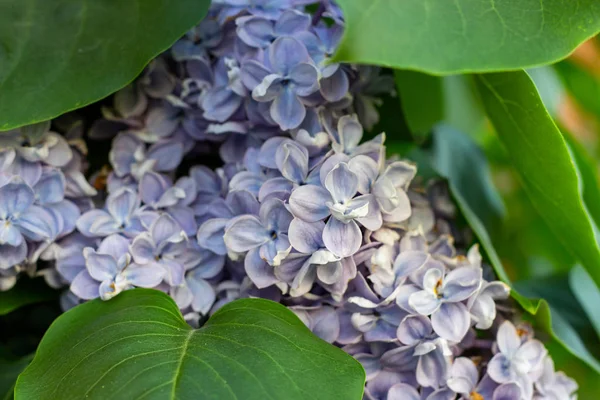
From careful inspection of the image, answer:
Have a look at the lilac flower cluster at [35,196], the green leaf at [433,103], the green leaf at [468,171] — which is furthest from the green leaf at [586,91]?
the lilac flower cluster at [35,196]

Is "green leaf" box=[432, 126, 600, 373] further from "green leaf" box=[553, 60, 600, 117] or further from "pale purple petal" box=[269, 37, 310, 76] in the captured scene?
"green leaf" box=[553, 60, 600, 117]

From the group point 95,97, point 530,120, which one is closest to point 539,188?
point 530,120

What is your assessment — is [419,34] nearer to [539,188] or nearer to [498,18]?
Result: [498,18]

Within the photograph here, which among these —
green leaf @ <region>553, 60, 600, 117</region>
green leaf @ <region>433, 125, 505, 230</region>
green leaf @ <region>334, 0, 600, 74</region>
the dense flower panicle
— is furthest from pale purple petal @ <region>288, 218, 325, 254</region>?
green leaf @ <region>553, 60, 600, 117</region>

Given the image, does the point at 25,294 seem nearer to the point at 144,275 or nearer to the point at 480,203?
the point at 144,275

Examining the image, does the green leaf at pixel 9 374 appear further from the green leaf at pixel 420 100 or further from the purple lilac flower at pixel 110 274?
the green leaf at pixel 420 100
